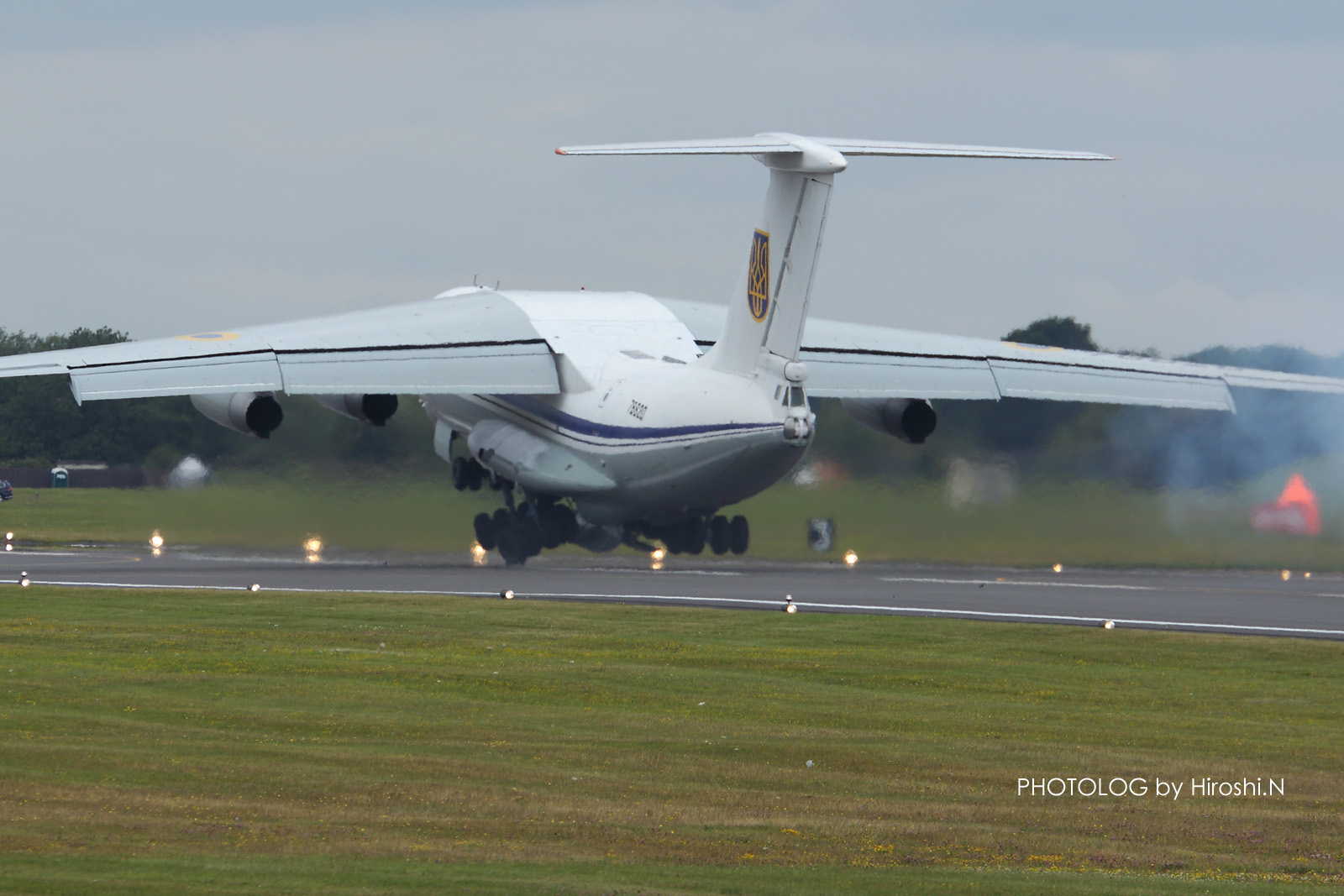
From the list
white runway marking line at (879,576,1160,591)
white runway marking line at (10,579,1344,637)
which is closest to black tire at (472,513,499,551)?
white runway marking line at (10,579,1344,637)

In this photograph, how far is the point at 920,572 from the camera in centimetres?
3650

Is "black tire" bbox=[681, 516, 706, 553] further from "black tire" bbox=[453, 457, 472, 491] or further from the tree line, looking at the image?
"black tire" bbox=[453, 457, 472, 491]

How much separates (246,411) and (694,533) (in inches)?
393

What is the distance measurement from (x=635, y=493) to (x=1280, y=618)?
44.5 ft

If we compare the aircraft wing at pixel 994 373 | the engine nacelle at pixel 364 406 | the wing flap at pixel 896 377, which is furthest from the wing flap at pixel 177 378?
the wing flap at pixel 896 377

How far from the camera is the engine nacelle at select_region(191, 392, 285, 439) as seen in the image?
3547 cm

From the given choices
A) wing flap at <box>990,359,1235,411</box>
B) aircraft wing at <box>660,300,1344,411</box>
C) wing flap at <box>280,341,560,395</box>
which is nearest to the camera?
wing flap at <box>280,341,560,395</box>

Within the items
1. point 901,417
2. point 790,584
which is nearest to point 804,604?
point 790,584

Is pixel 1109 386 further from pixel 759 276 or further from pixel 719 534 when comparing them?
pixel 759 276

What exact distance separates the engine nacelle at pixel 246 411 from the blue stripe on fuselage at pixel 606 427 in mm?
5459

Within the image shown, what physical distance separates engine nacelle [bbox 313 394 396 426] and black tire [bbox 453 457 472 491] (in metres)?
2.04

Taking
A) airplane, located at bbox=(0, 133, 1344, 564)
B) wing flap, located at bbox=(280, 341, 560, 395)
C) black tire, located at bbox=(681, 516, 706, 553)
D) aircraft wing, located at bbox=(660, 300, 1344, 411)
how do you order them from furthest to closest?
black tire, located at bbox=(681, 516, 706, 553) → aircraft wing, located at bbox=(660, 300, 1344, 411) → wing flap, located at bbox=(280, 341, 560, 395) → airplane, located at bbox=(0, 133, 1344, 564)

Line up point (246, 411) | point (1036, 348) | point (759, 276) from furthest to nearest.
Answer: point (1036, 348)
point (246, 411)
point (759, 276)

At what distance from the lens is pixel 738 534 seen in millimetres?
38438
